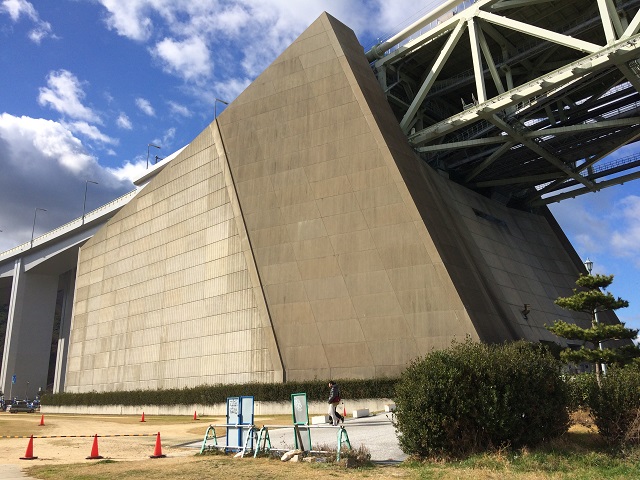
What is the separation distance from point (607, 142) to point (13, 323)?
72443 millimetres

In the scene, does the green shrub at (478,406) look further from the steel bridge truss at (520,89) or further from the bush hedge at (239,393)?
the steel bridge truss at (520,89)

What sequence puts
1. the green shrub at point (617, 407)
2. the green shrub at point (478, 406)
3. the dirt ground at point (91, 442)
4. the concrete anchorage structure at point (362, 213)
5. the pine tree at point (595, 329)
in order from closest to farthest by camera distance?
the green shrub at point (478, 406), the green shrub at point (617, 407), the dirt ground at point (91, 442), the pine tree at point (595, 329), the concrete anchorage structure at point (362, 213)

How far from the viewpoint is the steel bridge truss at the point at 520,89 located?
1228 inches

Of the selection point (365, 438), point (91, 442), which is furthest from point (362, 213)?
point (91, 442)

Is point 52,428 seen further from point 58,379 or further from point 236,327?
→ point 58,379

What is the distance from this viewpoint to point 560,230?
4769 cm

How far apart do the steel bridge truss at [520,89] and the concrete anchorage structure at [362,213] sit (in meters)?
0.16

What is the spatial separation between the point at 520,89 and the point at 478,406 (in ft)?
77.3

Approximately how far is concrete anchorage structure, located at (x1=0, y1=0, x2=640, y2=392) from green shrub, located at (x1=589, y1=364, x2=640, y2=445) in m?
12.9

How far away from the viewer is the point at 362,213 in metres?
30.3

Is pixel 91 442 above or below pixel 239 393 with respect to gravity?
below

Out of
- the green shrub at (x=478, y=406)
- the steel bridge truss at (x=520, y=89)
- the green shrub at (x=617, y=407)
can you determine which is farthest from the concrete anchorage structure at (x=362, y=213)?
the green shrub at (x=478, y=406)

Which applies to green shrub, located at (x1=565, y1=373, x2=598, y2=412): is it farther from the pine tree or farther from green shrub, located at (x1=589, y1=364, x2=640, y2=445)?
the pine tree

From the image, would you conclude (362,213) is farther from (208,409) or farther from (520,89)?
(208,409)
